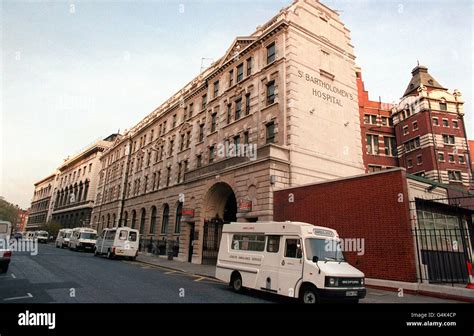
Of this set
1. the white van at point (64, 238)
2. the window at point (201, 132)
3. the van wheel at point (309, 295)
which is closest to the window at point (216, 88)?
the window at point (201, 132)

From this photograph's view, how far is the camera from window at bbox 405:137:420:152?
42781 mm

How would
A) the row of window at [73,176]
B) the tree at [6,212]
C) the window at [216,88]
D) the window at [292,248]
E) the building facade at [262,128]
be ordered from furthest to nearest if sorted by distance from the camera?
the tree at [6,212] < the row of window at [73,176] < the window at [216,88] < the building facade at [262,128] < the window at [292,248]

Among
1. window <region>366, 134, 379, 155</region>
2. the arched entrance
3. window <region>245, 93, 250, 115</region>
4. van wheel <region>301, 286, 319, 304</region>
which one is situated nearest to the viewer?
van wheel <region>301, 286, 319, 304</region>

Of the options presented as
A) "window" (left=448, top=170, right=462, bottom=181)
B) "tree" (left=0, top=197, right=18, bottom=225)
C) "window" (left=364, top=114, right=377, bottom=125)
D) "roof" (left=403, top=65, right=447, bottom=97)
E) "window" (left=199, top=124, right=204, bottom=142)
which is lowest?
"tree" (left=0, top=197, right=18, bottom=225)

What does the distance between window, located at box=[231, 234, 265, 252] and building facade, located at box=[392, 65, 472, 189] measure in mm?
37953

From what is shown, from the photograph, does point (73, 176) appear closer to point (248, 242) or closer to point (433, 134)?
point (248, 242)

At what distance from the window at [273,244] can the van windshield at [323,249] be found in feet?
4.25

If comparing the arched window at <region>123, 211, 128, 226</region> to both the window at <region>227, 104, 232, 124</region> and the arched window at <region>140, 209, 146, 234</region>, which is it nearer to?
the arched window at <region>140, 209, 146, 234</region>

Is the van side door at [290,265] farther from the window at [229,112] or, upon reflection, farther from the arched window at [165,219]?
the arched window at [165,219]

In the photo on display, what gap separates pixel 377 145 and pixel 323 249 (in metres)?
40.5

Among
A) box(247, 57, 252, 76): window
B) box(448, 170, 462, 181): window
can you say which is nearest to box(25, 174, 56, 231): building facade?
box(247, 57, 252, 76): window

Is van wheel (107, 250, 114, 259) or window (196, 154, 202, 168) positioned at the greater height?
window (196, 154, 202, 168)

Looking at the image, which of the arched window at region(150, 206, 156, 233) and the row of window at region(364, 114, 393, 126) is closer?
the arched window at region(150, 206, 156, 233)

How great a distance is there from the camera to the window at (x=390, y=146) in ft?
149
